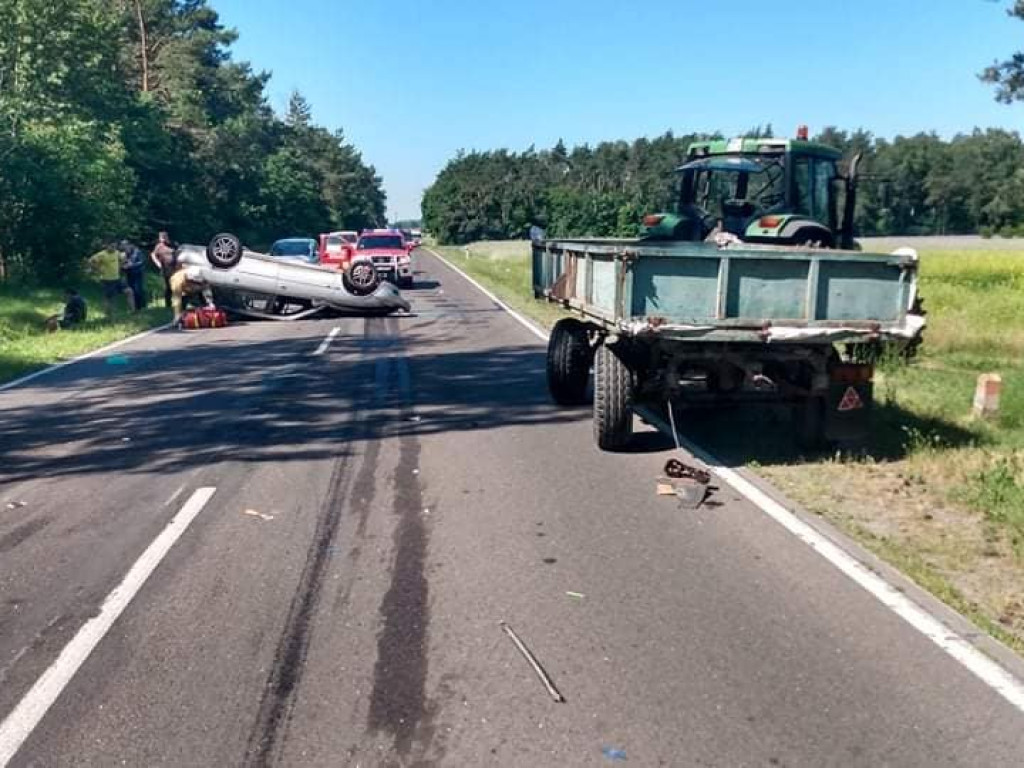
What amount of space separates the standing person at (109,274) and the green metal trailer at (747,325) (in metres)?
17.6

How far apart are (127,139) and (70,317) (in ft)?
75.4

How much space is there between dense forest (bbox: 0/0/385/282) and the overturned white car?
7.06 metres

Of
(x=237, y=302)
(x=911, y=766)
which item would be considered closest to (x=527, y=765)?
(x=911, y=766)

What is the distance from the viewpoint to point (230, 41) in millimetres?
73938

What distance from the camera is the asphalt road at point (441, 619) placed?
407 centimetres

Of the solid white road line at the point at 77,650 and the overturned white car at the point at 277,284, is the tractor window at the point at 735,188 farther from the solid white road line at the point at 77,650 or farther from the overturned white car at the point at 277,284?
the overturned white car at the point at 277,284

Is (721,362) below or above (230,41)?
below

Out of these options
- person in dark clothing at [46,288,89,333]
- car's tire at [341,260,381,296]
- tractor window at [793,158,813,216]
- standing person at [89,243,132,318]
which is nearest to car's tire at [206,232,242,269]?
car's tire at [341,260,381,296]

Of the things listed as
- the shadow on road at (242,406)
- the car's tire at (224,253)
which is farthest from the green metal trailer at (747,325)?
the car's tire at (224,253)

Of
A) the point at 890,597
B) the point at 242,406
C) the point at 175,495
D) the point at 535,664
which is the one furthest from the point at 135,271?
the point at 890,597

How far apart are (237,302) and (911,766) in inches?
823

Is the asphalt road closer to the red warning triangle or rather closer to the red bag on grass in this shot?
the red warning triangle

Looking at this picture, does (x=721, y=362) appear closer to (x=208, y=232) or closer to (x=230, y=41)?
(x=208, y=232)

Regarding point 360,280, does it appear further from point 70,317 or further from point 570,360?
point 570,360
